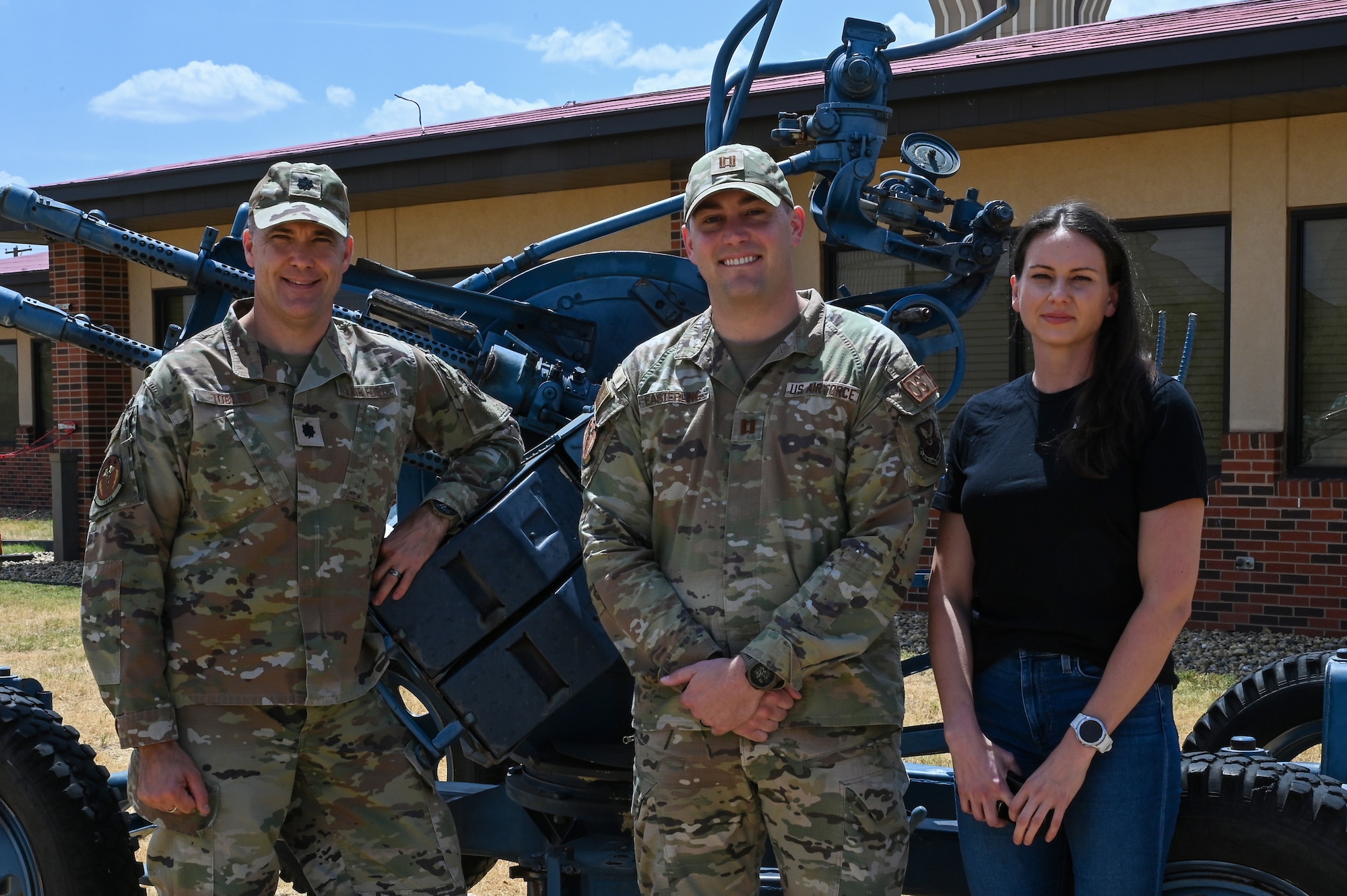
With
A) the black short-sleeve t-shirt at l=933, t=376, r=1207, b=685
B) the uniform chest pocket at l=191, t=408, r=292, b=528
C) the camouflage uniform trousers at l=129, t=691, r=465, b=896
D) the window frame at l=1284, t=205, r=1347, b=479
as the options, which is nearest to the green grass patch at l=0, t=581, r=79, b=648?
the camouflage uniform trousers at l=129, t=691, r=465, b=896

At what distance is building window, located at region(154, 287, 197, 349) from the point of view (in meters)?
13.5

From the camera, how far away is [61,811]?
328 centimetres

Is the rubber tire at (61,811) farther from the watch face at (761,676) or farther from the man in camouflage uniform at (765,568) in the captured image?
the watch face at (761,676)

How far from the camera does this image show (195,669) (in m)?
2.74

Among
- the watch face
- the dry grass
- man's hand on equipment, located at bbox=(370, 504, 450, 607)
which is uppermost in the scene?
man's hand on equipment, located at bbox=(370, 504, 450, 607)

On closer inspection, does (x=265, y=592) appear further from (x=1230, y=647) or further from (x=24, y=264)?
A: (x=24, y=264)

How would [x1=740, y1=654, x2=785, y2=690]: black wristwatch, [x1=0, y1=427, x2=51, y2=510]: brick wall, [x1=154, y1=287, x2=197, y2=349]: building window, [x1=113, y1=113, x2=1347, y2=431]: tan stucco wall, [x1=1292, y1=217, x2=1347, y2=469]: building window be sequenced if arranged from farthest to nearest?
1. [x1=0, y1=427, x2=51, y2=510]: brick wall
2. [x1=154, y1=287, x2=197, y2=349]: building window
3. [x1=1292, y1=217, x2=1347, y2=469]: building window
4. [x1=113, y1=113, x2=1347, y2=431]: tan stucco wall
5. [x1=740, y1=654, x2=785, y2=690]: black wristwatch

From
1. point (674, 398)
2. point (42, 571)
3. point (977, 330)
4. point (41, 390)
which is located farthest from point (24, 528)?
point (674, 398)

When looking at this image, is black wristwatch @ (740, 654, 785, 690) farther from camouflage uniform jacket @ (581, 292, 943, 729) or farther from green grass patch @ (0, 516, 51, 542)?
green grass patch @ (0, 516, 51, 542)

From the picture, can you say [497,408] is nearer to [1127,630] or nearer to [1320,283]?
[1127,630]

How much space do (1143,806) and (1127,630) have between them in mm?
308

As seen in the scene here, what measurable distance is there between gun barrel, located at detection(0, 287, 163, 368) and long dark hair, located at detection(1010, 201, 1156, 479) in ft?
8.84

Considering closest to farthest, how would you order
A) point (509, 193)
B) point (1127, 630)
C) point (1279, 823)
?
point (1127, 630), point (1279, 823), point (509, 193)

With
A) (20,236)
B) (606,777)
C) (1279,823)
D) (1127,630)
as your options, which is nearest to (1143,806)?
(1127,630)
